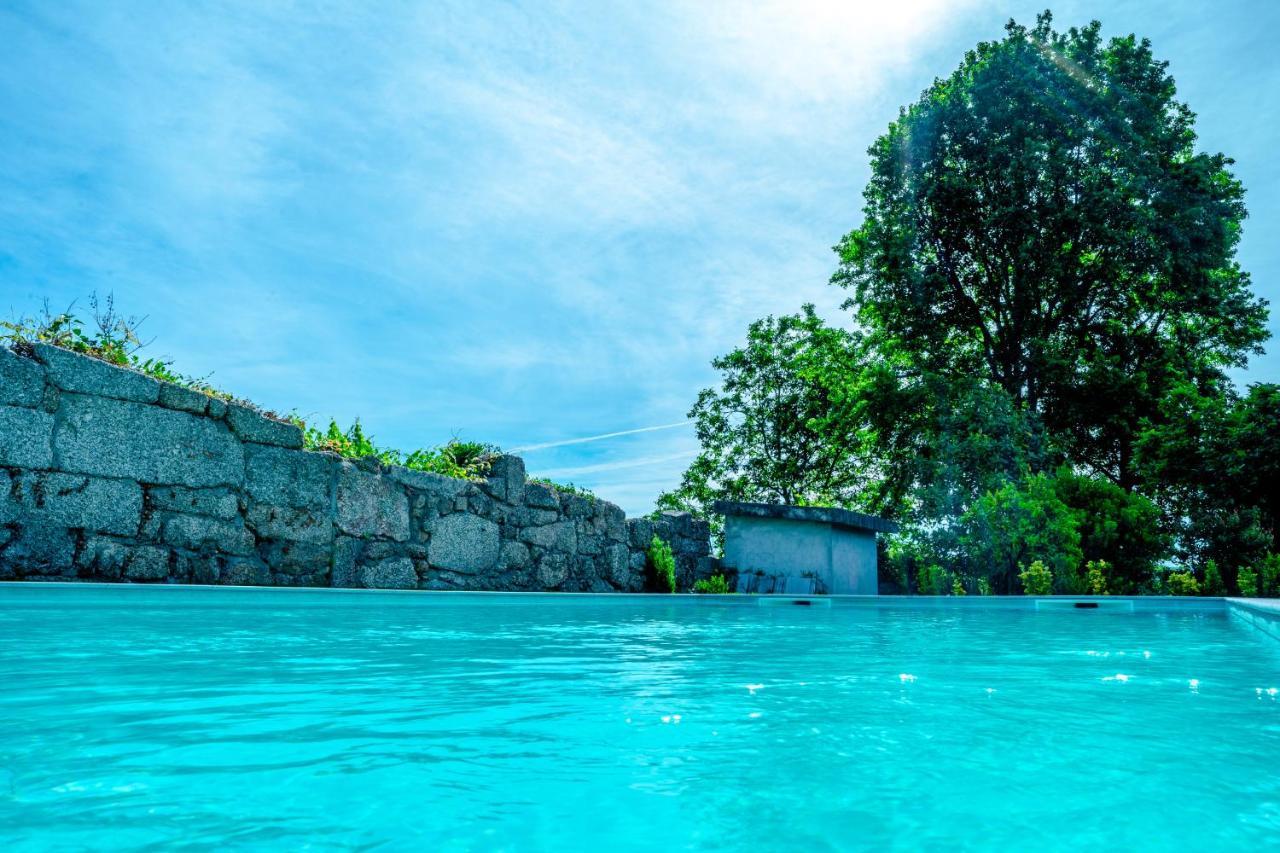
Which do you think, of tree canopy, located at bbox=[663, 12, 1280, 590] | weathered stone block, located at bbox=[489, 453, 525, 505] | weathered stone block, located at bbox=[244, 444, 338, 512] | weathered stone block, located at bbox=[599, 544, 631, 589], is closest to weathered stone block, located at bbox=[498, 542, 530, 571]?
weathered stone block, located at bbox=[489, 453, 525, 505]

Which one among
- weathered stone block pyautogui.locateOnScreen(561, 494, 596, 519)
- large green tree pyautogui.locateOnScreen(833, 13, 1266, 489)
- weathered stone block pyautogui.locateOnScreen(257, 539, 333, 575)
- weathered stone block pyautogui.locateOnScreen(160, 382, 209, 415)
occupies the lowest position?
weathered stone block pyautogui.locateOnScreen(257, 539, 333, 575)

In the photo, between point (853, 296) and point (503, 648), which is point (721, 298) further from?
point (503, 648)

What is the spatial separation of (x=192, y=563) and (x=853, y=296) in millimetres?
19701

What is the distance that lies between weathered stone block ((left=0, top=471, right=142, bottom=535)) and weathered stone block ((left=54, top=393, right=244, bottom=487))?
0.13 m

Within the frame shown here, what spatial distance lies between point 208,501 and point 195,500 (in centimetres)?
14

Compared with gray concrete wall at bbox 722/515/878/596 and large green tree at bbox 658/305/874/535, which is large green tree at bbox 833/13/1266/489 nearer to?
large green tree at bbox 658/305/874/535

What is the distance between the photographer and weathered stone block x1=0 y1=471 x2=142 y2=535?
761cm

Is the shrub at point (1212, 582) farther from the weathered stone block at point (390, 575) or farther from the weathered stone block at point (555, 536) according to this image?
the weathered stone block at point (390, 575)

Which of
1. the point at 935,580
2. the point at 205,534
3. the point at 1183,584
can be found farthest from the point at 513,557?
the point at 1183,584

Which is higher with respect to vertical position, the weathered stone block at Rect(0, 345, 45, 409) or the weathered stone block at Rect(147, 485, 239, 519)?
the weathered stone block at Rect(0, 345, 45, 409)

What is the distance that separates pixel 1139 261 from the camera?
827 inches

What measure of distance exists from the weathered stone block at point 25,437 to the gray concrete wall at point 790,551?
429 inches

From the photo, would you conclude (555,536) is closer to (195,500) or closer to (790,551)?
(790,551)

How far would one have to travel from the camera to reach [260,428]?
9.57 m
